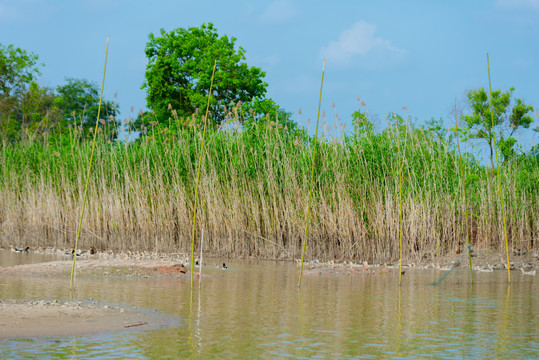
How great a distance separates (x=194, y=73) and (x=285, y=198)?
81.9ft

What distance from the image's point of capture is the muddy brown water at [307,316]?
4.74 metres

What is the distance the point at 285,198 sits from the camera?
13.0 m

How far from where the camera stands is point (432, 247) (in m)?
12.0

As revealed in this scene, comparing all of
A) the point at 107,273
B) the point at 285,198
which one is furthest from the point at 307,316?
the point at 285,198

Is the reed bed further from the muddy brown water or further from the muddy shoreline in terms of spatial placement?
the muddy brown water

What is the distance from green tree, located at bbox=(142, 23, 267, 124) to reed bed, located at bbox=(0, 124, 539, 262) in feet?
66.6

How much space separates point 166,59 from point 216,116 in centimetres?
499

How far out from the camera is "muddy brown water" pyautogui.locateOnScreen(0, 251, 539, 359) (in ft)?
15.5

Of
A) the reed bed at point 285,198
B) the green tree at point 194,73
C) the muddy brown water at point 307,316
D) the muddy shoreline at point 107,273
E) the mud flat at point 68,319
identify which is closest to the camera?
the muddy brown water at point 307,316

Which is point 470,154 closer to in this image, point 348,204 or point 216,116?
point 348,204

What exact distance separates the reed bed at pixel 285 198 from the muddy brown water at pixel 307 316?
173 centimetres

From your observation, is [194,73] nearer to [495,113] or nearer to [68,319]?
[495,113]

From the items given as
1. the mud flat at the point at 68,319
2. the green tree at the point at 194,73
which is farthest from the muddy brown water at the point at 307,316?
the green tree at the point at 194,73

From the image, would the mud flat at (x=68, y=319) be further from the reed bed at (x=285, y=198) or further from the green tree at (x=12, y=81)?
the green tree at (x=12, y=81)
